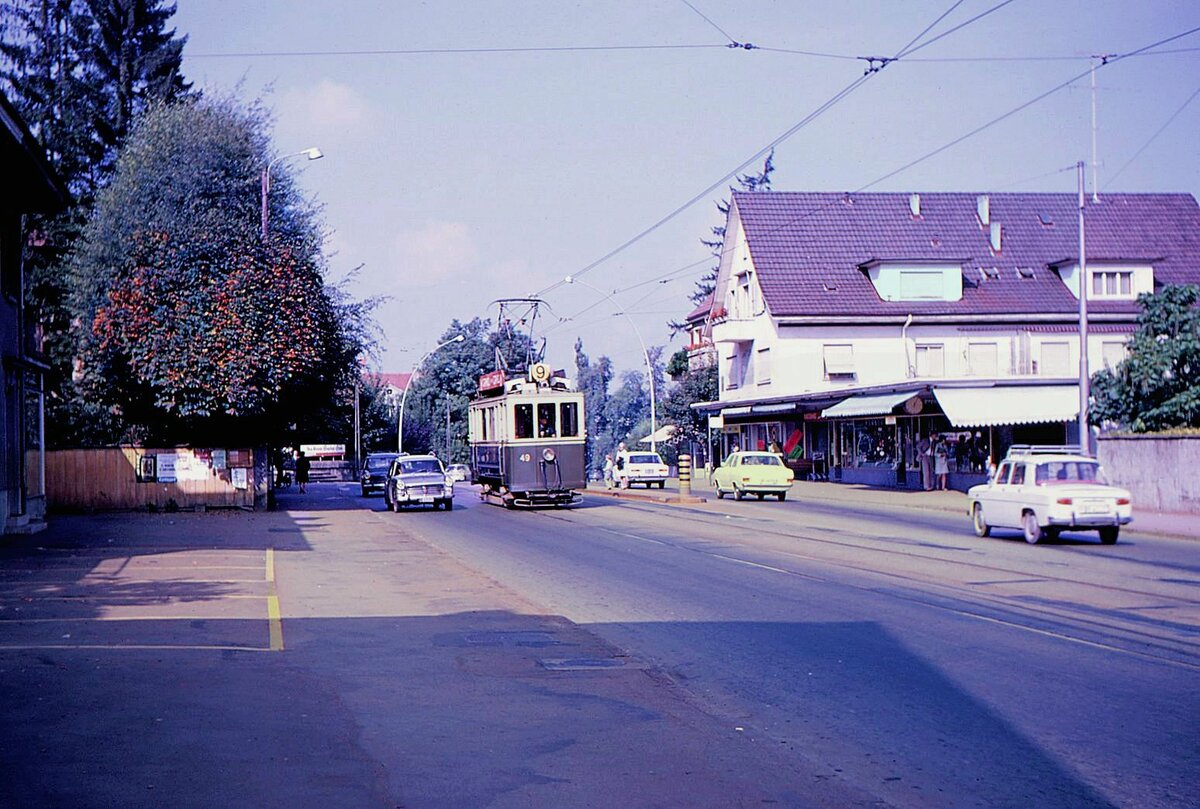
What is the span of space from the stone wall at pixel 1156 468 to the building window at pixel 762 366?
25.0 m

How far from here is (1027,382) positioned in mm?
43188

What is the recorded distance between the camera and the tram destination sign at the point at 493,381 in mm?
38062

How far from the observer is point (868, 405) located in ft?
144

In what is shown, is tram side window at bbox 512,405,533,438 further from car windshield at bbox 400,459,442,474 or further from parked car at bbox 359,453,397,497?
parked car at bbox 359,453,397,497

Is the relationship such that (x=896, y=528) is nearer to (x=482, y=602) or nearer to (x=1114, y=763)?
(x=482, y=602)

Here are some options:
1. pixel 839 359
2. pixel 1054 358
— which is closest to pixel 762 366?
pixel 839 359

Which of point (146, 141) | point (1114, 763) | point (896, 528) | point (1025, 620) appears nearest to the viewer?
point (1114, 763)

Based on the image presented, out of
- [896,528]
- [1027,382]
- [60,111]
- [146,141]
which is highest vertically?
[60,111]

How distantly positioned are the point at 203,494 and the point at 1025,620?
88.7ft

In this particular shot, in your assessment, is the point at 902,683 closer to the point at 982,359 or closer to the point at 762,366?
the point at 982,359

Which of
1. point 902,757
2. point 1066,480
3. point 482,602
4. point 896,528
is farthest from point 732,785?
point 896,528

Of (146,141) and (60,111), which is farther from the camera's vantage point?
(60,111)

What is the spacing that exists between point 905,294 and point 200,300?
32.8 metres

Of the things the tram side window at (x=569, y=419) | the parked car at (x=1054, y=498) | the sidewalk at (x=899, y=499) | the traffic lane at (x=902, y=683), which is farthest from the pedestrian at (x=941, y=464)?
the traffic lane at (x=902, y=683)
